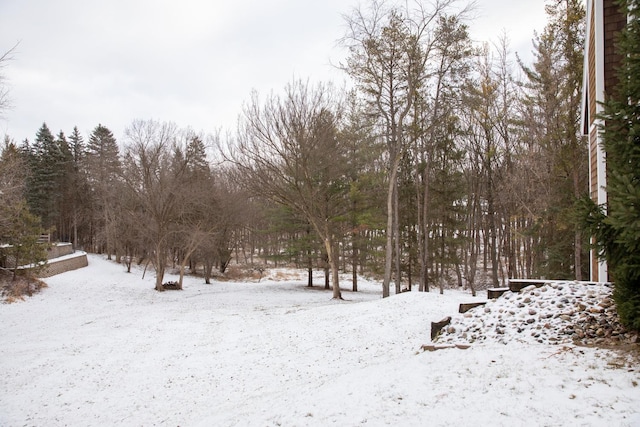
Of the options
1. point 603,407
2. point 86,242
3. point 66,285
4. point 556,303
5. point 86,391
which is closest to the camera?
point 603,407

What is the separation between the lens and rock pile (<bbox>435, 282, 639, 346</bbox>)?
466 cm

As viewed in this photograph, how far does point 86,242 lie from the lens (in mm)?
43125

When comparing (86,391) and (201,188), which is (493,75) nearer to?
(201,188)

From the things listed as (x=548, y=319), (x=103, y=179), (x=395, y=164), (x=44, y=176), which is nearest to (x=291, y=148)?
(x=395, y=164)

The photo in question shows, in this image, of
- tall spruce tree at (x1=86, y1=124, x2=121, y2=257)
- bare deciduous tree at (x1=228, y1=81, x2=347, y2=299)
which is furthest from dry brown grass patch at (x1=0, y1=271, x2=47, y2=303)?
tall spruce tree at (x1=86, y1=124, x2=121, y2=257)

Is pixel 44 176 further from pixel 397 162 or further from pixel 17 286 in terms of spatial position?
pixel 397 162

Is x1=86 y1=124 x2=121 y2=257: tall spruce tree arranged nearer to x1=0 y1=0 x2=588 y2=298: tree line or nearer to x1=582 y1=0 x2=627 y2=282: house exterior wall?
x1=0 y1=0 x2=588 y2=298: tree line

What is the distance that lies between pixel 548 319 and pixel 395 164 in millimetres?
10294

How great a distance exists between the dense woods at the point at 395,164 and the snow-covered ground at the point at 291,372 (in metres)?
5.78

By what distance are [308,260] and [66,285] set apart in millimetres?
12903

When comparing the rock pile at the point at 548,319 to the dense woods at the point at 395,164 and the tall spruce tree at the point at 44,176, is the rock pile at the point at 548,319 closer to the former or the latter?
the dense woods at the point at 395,164

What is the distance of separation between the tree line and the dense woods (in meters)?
0.08

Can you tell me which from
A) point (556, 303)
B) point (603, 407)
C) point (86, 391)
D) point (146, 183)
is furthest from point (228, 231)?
point (603, 407)

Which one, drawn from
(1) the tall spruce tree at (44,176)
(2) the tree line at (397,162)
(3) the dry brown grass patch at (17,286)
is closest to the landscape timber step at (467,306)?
(2) the tree line at (397,162)
